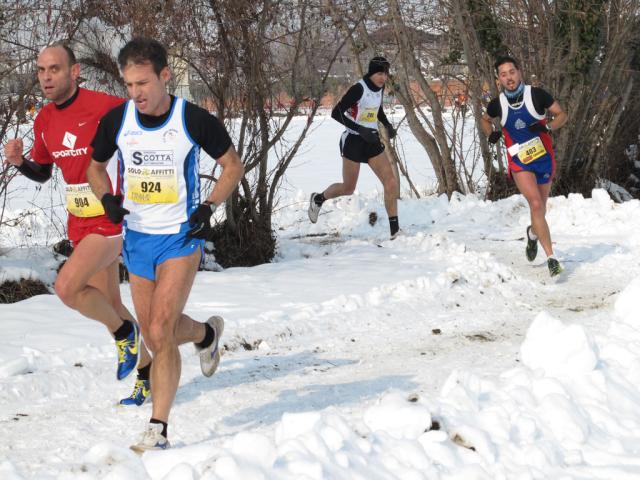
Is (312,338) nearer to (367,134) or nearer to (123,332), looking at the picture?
(123,332)

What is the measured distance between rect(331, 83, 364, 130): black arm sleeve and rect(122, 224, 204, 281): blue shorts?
5.45 metres

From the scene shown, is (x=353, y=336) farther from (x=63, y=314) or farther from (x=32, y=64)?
(x=32, y=64)

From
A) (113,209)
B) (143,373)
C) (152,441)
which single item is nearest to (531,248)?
(143,373)

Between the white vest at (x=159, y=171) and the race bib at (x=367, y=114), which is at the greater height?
the race bib at (x=367, y=114)

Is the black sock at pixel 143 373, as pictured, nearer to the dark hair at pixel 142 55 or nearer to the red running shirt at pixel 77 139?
the red running shirt at pixel 77 139

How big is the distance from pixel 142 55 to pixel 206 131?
437 millimetres

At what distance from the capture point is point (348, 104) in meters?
9.81

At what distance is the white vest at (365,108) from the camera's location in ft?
32.6

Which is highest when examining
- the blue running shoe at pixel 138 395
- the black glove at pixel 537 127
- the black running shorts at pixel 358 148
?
the black glove at pixel 537 127

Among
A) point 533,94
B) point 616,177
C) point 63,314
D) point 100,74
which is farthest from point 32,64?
point 616,177

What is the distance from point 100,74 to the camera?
332 inches

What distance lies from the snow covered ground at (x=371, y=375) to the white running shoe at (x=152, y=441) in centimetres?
18

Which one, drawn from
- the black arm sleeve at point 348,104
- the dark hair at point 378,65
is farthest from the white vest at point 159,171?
the dark hair at point 378,65

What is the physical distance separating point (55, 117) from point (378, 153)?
5.27 metres
